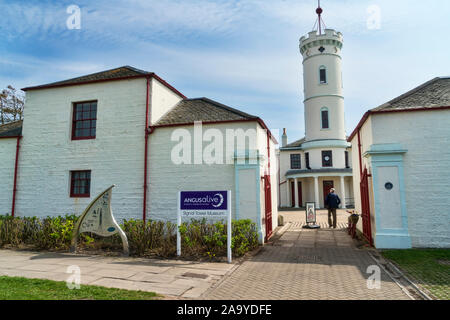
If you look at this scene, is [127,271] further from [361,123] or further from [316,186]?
[316,186]

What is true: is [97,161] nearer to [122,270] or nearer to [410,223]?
[122,270]

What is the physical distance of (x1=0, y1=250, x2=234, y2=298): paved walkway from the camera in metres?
6.02

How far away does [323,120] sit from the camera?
31359mm

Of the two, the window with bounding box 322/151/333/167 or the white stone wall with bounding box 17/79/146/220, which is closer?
the white stone wall with bounding box 17/79/146/220

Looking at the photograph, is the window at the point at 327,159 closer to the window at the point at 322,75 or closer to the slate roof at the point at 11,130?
the window at the point at 322,75

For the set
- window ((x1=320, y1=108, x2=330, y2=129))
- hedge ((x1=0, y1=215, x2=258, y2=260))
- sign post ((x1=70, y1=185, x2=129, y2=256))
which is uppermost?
→ window ((x1=320, y1=108, x2=330, y2=129))

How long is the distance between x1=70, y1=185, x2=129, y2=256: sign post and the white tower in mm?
26221

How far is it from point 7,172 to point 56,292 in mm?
10434

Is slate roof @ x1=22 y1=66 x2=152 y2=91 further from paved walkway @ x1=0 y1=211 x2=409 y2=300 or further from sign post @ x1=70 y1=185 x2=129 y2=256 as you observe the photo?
paved walkway @ x1=0 y1=211 x2=409 y2=300

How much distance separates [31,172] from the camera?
42.6 feet

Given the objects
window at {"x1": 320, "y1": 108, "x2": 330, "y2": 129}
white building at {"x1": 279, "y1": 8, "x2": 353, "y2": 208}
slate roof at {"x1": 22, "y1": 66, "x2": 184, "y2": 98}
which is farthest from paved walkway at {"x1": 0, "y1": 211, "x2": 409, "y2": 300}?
window at {"x1": 320, "y1": 108, "x2": 330, "y2": 129}

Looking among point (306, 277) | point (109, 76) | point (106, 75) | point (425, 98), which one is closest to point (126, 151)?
point (109, 76)
